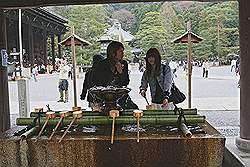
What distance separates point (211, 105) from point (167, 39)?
15.0m

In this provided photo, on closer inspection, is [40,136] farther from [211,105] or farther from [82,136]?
[211,105]

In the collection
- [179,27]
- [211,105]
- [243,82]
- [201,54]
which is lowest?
[211,105]

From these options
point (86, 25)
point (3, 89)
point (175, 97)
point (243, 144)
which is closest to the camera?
point (175, 97)

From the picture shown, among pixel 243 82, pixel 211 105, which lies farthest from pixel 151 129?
pixel 211 105

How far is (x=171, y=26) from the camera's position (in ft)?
85.8

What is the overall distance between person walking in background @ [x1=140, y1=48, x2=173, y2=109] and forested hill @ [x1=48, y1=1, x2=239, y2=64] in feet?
65.1

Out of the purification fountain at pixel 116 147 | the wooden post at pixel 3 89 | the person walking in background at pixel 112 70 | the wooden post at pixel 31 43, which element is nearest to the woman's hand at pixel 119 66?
the person walking in background at pixel 112 70

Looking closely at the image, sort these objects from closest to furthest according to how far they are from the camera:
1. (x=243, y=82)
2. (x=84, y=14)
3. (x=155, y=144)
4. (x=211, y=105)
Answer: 1. (x=155, y=144)
2. (x=243, y=82)
3. (x=211, y=105)
4. (x=84, y=14)

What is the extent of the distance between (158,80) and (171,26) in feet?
72.0

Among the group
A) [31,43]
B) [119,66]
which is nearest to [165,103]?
[119,66]

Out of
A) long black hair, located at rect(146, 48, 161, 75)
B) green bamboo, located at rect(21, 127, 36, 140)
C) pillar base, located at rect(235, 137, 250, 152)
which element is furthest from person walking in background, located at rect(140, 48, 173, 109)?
green bamboo, located at rect(21, 127, 36, 140)

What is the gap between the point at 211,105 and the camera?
38.5 ft

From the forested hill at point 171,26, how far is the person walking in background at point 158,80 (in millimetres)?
19849

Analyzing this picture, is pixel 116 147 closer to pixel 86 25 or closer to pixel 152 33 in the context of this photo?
pixel 86 25
